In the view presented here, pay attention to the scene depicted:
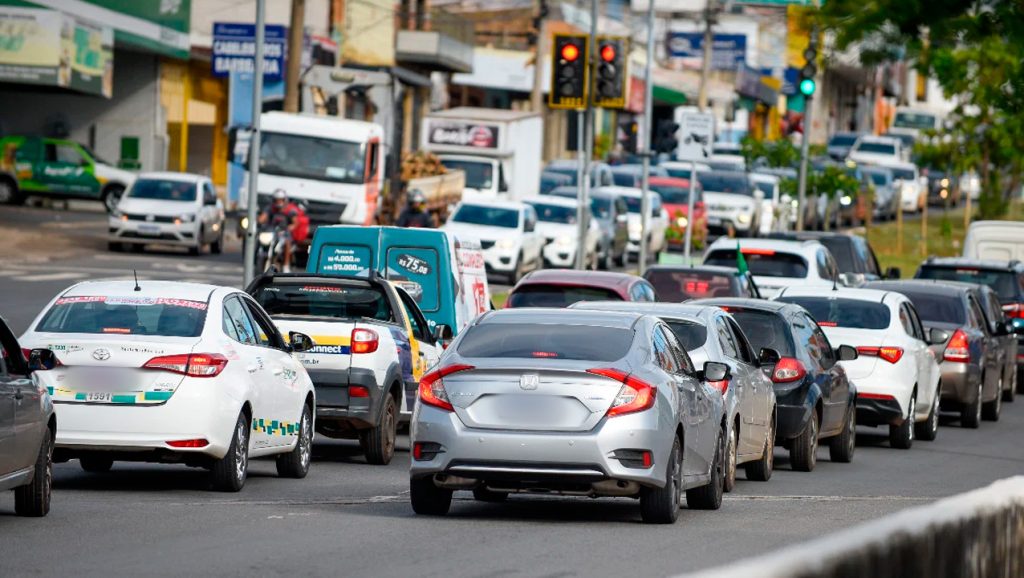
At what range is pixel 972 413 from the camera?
83.8 ft

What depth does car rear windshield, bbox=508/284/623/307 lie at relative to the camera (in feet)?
75.9

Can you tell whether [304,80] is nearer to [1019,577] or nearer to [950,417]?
[950,417]

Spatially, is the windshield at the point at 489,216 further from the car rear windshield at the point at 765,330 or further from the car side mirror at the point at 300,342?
the car side mirror at the point at 300,342

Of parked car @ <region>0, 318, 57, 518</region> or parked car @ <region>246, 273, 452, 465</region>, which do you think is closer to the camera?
parked car @ <region>0, 318, 57, 518</region>

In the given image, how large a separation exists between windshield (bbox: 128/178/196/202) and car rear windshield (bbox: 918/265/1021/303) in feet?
59.1

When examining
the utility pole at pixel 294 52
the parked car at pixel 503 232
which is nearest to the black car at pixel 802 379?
the parked car at pixel 503 232

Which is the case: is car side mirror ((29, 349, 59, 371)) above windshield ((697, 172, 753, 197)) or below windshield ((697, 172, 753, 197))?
below

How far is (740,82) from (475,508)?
86111 millimetres

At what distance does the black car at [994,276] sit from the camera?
31031mm

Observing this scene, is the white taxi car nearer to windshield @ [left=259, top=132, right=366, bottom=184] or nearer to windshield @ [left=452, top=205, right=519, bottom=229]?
windshield @ [left=452, top=205, right=519, bottom=229]

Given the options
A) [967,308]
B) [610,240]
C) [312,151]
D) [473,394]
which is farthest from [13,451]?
[610,240]

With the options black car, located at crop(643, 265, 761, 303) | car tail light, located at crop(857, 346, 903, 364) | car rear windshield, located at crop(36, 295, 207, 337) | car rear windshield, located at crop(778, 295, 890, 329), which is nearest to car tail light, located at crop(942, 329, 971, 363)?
black car, located at crop(643, 265, 761, 303)

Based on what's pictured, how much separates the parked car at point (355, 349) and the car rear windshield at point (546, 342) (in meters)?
3.76

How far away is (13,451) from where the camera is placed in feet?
40.0
